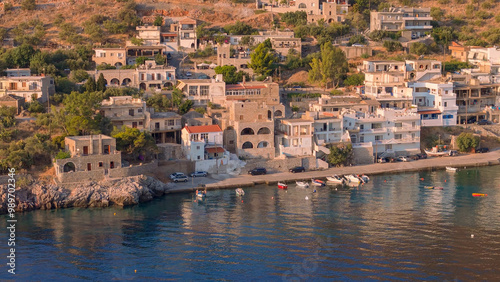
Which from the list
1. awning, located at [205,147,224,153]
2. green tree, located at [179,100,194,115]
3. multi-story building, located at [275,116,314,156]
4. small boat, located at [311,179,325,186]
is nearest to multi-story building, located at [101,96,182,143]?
green tree, located at [179,100,194,115]

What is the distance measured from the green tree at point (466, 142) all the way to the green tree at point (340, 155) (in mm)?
9626

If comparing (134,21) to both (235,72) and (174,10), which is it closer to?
(174,10)

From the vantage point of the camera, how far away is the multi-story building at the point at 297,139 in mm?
56219

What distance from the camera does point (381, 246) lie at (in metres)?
39.3

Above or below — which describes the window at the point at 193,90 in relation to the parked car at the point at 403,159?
above

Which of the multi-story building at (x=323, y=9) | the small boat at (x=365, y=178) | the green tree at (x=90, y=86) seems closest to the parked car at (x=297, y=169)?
the small boat at (x=365, y=178)

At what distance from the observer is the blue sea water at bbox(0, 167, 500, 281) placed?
120 ft

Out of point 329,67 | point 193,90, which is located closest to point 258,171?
point 193,90

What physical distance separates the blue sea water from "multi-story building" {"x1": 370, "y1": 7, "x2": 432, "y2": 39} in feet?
115

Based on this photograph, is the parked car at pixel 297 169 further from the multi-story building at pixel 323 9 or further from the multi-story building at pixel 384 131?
the multi-story building at pixel 323 9

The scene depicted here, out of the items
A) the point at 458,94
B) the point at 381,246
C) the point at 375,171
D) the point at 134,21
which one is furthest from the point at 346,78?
the point at 381,246

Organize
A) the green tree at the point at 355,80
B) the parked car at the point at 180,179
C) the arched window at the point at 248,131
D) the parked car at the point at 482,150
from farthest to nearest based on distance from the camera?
Result: the green tree at the point at 355,80 → the parked car at the point at 482,150 → the arched window at the point at 248,131 → the parked car at the point at 180,179

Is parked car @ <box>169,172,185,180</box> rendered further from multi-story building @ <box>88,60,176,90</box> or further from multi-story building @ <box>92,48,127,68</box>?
multi-story building @ <box>92,48,127,68</box>

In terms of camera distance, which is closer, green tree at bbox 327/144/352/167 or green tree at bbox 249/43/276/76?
green tree at bbox 327/144/352/167
